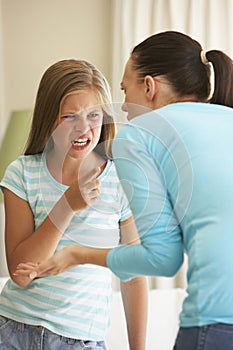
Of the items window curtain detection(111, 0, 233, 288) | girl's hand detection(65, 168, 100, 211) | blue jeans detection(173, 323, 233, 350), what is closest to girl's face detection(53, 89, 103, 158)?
girl's hand detection(65, 168, 100, 211)

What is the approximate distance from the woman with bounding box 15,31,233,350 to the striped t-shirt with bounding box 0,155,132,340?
0.29 m

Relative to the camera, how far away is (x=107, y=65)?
10.3 ft

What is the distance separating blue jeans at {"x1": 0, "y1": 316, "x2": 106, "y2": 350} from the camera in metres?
1.39

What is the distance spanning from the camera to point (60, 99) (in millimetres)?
1487

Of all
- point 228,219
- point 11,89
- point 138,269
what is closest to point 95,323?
point 138,269

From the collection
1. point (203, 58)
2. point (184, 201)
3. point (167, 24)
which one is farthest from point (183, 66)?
point (167, 24)

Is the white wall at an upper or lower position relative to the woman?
lower

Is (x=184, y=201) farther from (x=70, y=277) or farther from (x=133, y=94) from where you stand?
(x=70, y=277)

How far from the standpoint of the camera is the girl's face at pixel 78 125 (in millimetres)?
1470

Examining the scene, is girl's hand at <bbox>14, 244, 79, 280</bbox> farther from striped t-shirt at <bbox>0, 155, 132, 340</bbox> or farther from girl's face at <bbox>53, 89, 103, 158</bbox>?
girl's face at <bbox>53, 89, 103, 158</bbox>

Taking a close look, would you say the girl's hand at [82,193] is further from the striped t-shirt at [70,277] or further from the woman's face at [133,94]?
the woman's face at [133,94]

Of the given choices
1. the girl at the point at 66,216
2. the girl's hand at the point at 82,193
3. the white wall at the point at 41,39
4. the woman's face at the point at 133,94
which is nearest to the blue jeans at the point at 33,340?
the girl at the point at 66,216

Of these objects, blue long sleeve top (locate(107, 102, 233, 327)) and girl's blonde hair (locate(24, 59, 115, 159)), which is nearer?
blue long sleeve top (locate(107, 102, 233, 327))

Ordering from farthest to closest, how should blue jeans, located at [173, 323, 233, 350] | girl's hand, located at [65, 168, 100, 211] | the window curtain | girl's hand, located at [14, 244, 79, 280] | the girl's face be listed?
the window curtain
the girl's face
girl's hand, located at [65, 168, 100, 211]
girl's hand, located at [14, 244, 79, 280]
blue jeans, located at [173, 323, 233, 350]
